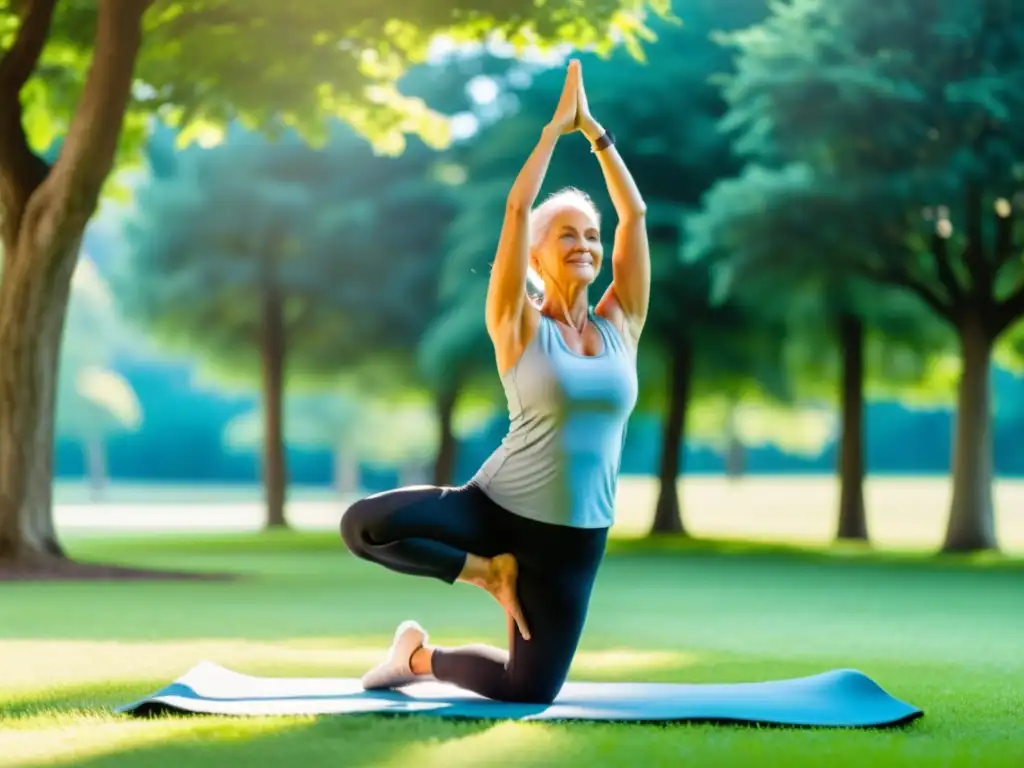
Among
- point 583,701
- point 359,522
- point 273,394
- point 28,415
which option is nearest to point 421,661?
point 583,701

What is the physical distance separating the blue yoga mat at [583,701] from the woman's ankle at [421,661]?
0.09 m

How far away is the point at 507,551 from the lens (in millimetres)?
6594

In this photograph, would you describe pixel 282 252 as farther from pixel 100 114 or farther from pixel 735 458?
pixel 735 458

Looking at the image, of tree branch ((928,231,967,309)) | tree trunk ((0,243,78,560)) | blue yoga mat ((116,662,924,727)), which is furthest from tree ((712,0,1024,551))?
blue yoga mat ((116,662,924,727))

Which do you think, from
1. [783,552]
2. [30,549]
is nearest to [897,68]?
[783,552]

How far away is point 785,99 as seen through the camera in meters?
21.0

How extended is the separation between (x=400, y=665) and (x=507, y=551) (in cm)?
98

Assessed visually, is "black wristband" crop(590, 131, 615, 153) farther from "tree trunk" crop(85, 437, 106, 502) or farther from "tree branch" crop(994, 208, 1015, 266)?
"tree trunk" crop(85, 437, 106, 502)

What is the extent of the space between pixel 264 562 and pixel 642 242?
1538 centimetres

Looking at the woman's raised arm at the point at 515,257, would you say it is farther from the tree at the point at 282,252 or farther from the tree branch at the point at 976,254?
the tree at the point at 282,252

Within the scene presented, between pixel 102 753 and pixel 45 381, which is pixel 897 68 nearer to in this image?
pixel 45 381

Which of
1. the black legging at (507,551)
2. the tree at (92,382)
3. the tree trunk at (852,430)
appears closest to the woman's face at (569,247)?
the black legging at (507,551)

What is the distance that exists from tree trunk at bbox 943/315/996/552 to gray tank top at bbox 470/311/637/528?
56.4ft

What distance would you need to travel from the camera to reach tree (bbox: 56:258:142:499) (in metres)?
64.1
